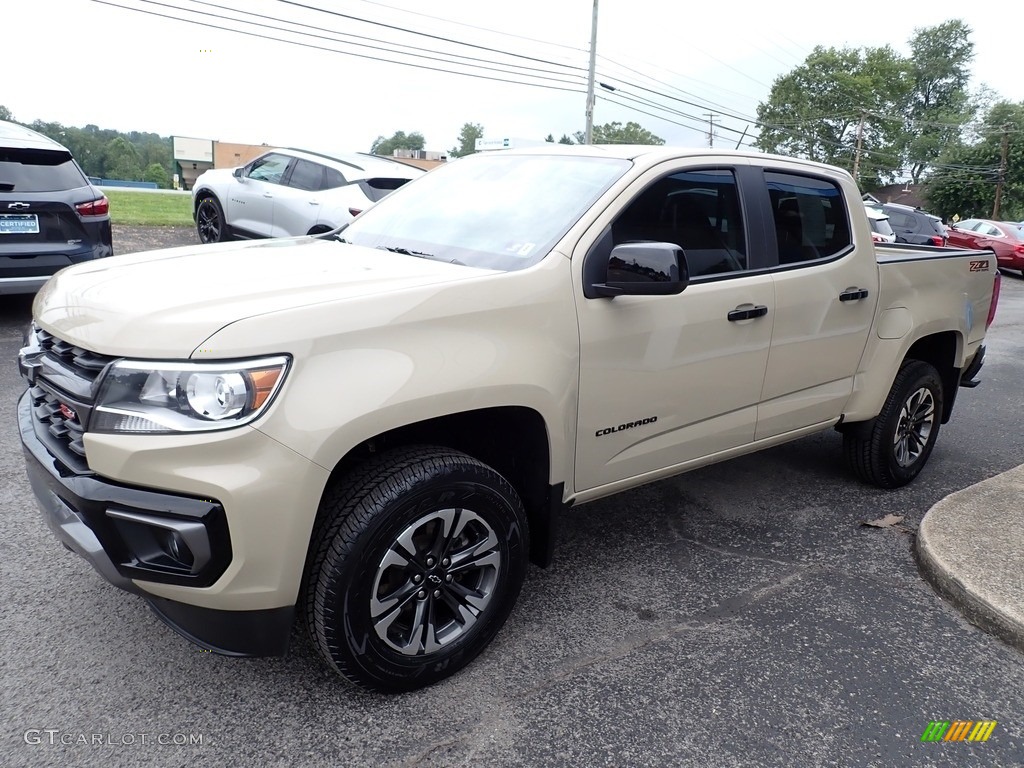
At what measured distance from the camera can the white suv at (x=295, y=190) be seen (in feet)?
30.9

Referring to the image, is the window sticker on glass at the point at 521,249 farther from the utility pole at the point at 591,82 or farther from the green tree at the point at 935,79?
the green tree at the point at 935,79

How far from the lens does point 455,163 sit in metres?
3.97

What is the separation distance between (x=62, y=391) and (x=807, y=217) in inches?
130

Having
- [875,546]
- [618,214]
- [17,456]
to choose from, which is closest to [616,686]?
[618,214]

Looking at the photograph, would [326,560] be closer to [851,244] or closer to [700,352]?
[700,352]

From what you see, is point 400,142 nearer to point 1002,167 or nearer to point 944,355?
point 1002,167

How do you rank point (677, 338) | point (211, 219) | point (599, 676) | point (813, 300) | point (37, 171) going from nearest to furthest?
point (599, 676) < point (677, 338) < point (813, 300) < point (37, 171) < point (211, 219)

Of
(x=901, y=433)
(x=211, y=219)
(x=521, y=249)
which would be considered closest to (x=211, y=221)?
(x=211, y=219)

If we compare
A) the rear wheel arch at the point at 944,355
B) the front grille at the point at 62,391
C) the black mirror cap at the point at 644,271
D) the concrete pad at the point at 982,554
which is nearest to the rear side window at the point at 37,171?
the front grille at the point at 62,391

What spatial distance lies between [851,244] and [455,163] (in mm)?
2067

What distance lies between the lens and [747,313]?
11.1 ft

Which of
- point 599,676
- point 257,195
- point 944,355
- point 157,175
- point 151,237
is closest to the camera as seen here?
point 599,676

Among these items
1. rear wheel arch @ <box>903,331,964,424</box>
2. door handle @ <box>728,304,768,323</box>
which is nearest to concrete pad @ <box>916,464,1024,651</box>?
rear wheel arch @ <box>903,331,964,424</box>

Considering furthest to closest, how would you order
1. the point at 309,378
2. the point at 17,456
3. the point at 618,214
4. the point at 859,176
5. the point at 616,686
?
the point at 859,176 < the point at 17,456 < the point at 618,214 < the point at 616,686 < the point at 309,378
